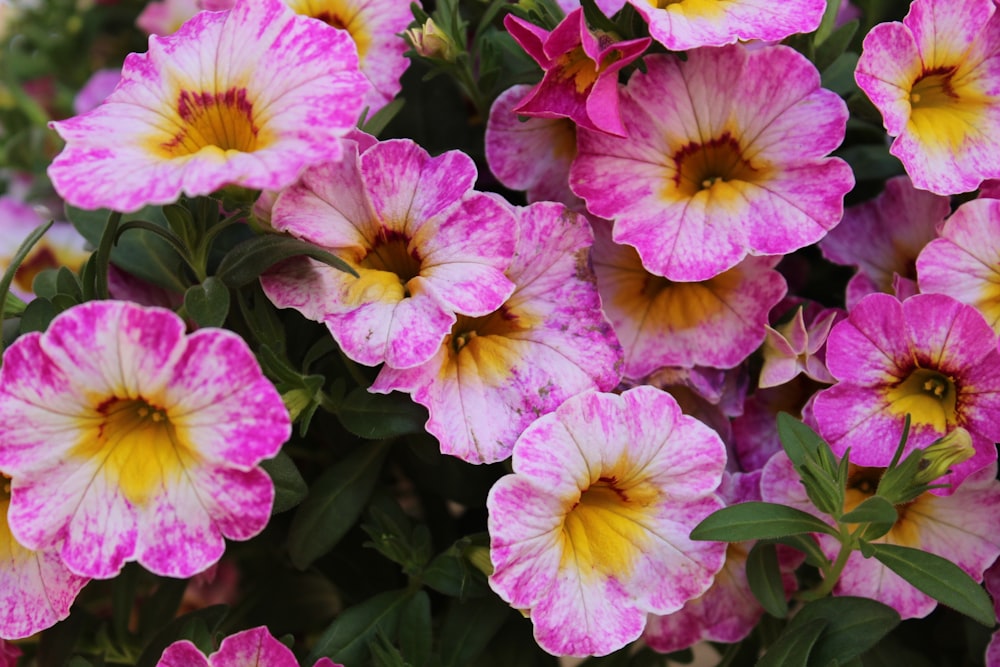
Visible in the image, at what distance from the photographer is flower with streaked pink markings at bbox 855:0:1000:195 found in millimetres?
603

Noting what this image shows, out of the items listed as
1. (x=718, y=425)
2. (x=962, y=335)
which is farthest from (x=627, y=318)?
(x=962, y=335)

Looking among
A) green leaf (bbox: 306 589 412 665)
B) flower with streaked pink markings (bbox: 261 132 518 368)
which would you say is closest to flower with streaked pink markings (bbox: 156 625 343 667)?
green leaf (bbox: 306 589 412 665)

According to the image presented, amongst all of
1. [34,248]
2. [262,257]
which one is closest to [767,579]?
[262,257]

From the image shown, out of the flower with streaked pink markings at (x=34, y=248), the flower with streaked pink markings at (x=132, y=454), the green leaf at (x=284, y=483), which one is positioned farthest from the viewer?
the flower with streaked pink markings at (x=34, y=248)

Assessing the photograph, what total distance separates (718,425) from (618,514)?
0.11m

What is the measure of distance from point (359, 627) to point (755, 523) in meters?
0.26

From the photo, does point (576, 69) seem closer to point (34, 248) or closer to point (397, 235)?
point (397, 235)

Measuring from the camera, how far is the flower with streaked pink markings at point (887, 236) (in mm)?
673

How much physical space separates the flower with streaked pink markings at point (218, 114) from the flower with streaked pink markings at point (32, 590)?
0.66 feet

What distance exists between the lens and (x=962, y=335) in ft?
1.94

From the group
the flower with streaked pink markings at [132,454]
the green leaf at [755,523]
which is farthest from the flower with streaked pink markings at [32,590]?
the green leaf at [755,523]

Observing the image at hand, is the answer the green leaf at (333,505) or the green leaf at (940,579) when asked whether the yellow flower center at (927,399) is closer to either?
the green leaf at (940,579)

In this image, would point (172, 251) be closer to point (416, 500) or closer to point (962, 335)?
point (416, 500)

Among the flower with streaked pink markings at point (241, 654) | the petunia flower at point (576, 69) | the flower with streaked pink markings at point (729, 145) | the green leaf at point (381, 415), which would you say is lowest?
the flower with streaked pink markings at point (241, 654)
